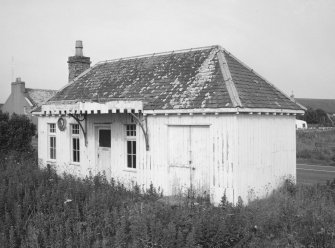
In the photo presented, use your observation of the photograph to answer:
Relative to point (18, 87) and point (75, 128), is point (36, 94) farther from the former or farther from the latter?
point (75, 128)

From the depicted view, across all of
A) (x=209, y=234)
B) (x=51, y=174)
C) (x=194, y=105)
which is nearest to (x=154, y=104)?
(x=194, y=105)

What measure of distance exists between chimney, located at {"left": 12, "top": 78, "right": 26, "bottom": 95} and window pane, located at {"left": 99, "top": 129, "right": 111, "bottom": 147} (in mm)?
40876

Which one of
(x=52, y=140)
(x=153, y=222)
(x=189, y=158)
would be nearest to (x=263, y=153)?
(x=189, y=158)

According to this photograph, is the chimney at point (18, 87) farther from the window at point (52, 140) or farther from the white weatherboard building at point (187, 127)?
the white weatherboard building at point (187, 127)

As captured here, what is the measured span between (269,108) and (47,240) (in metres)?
8.18

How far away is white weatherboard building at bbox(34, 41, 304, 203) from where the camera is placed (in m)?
12.1

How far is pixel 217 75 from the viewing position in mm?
13594

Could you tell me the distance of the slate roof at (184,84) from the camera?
1278 cm

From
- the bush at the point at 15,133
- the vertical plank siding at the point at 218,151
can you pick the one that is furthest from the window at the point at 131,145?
the bush at the point at 15,133

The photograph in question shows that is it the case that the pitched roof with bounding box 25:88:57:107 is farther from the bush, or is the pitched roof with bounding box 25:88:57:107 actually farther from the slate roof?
the slate roof

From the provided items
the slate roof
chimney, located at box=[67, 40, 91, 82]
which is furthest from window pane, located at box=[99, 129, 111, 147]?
chimney, located at box=[67, 40, 91, 82]

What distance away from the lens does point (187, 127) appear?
42.8ft

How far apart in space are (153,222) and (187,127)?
5.57 metres

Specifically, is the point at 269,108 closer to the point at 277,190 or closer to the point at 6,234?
the point at 277,190
